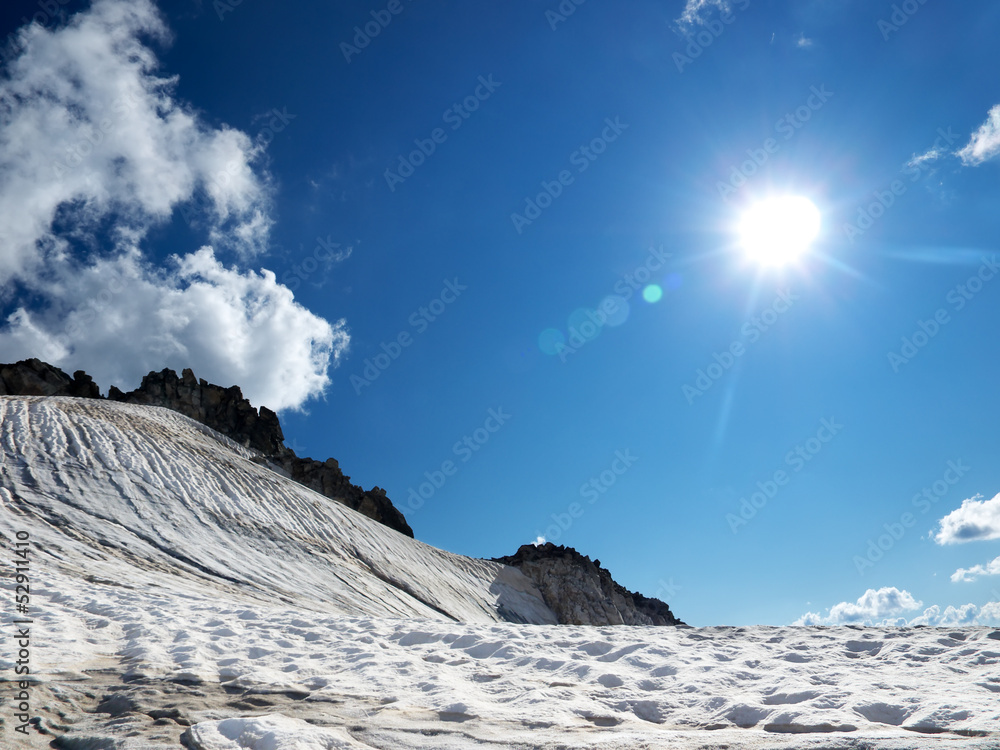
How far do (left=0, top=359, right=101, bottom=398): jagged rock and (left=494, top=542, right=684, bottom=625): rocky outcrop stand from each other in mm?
27400

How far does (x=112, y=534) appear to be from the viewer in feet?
41.7

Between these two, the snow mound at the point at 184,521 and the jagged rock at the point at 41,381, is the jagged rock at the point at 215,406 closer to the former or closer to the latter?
the jagged rock at the point at 41,381

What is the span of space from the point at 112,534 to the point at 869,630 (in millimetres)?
13773

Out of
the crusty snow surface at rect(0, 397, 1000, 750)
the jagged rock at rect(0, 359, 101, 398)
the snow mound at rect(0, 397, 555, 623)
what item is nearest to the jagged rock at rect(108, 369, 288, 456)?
the jagged rock at rect(0, 359, 101, 398)

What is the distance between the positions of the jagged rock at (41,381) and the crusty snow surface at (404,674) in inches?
986

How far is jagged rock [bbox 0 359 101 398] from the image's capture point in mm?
33156

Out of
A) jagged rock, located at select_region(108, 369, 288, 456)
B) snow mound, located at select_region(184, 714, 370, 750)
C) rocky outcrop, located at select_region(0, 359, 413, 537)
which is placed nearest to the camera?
snow mound, located at select_region(184, 714, 370, 750)

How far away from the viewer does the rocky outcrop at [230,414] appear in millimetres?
35000

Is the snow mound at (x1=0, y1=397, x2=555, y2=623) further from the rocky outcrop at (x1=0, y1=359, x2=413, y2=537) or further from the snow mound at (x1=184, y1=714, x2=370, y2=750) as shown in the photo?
the rocky outcrop at (x1=0, y1=359, x2=413, y2=537)

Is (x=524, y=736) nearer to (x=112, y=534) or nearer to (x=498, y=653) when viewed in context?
(x=498, y=653)

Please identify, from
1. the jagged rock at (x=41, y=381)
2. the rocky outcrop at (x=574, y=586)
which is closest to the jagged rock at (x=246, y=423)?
the jagged rock at (x=41, y=381)

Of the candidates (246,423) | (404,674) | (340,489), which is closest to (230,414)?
(246,423)

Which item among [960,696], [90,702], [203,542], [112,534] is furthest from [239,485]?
[960,696]

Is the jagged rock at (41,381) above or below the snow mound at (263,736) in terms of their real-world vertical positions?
above
